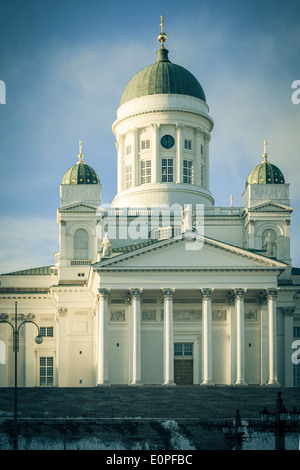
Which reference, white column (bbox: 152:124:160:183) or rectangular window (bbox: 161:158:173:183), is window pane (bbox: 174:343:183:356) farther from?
rectangular window (bbox: 161:158:173:183)

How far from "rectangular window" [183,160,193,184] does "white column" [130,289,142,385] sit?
18.0 metres

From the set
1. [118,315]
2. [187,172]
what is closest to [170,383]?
[118,315]

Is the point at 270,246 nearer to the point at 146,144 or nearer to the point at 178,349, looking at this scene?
the point at 178,349

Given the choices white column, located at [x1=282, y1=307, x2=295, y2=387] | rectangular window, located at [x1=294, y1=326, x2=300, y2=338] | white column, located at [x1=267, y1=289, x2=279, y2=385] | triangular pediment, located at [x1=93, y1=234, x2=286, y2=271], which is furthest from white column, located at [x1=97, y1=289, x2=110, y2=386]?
rectangular window, located at [x1=294, y1=326, x2=300, y2=338]

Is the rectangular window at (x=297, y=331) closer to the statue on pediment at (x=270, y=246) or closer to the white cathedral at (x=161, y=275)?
the white cathedral at (x=161, y=275)

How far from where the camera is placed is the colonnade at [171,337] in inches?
2461

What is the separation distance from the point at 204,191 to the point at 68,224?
12.8 meters

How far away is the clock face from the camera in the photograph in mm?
78688

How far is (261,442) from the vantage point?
48281 millimetres

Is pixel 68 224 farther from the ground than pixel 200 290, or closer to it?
farther from the ground
